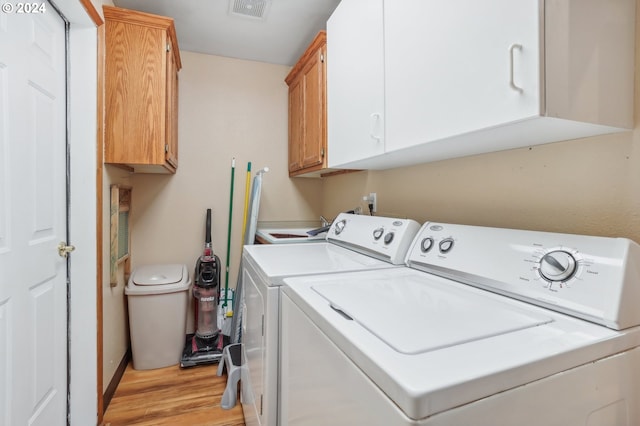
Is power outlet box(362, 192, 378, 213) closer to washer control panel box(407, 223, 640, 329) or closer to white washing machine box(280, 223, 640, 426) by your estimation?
washer control panel box(407, 223, 640, 329)

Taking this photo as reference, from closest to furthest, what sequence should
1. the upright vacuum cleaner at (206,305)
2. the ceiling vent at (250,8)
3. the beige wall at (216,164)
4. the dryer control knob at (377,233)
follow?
the dryer control knob at (377,233) → the ceiling vent at (250,8) → the upright vacuum cleaner at (206,305) → the beige wall at (216,164)

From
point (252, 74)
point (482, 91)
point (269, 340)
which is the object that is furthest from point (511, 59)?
point (252, 74)

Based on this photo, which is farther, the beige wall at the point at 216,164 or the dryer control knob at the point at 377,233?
the beige wall at the point at 216,164

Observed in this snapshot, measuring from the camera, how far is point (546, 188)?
1.03 m

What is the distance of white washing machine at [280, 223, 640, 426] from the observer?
1.58ft

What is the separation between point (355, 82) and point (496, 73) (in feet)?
2.82

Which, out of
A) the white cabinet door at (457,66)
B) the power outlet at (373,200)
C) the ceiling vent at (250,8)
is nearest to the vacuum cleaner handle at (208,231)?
the power outlet at (373,200)

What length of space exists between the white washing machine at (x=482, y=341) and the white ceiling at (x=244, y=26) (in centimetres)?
195

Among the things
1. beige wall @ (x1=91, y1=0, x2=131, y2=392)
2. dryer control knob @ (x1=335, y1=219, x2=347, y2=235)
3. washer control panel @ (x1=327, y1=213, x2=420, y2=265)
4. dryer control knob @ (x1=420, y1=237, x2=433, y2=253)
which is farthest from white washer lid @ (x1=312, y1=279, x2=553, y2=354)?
beige wall @ (x1=91, y1=0, x2=131, y2=392)

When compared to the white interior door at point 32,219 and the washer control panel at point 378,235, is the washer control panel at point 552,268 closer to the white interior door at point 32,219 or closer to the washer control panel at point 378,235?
the washer control panel at point 378,235

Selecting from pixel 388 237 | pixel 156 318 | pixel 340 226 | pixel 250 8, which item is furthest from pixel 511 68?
pixel 156 318

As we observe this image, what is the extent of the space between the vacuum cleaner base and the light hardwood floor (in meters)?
0.05

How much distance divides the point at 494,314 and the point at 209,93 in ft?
9.10

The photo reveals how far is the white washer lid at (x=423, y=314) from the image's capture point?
1.95 feet
